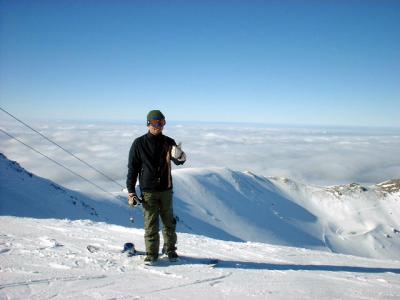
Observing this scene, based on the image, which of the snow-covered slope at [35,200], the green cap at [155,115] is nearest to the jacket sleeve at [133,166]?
the green cap at [155,115]

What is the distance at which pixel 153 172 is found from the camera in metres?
6.38

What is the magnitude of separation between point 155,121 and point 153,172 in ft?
3.17

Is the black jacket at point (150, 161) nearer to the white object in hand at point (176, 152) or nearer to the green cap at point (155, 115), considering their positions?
the white object in hand at point (176, 152)

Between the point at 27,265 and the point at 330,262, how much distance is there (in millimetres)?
6190

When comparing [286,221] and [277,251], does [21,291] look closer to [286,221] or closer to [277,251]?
[277,251]

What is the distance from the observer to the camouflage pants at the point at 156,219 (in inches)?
250

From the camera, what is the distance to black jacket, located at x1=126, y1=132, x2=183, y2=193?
6.36m

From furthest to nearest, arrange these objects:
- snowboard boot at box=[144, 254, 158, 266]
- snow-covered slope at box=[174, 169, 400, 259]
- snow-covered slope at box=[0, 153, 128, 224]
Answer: snow-covered slope at box=[174, 169, 400, 259] → snow-covered slope at box=[0, 153, 128, 224] → snowboard boot at box=[144, 254, 158, 266]

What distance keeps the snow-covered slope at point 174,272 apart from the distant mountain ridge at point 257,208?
26.6 metres

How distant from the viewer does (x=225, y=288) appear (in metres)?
4.93

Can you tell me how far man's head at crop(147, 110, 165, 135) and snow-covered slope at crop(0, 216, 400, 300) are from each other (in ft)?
8.01

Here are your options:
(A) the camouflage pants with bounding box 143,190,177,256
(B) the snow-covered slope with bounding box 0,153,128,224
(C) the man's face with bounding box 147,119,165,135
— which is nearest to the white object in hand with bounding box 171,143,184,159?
(C) the man's face with bounding box 147,119,165,135

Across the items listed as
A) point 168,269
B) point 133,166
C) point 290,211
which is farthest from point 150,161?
point 290,211

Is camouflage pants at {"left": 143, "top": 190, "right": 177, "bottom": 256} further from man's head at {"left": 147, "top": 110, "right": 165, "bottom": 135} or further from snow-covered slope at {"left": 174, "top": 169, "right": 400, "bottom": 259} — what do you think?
snow-covered slope at {"left": 174, "top": 169, "right": 400, "bottom": 259}
